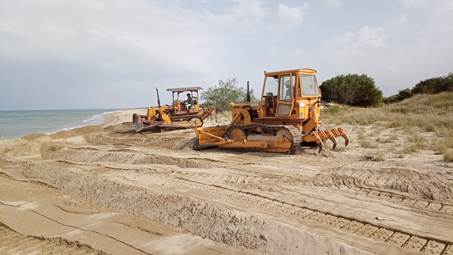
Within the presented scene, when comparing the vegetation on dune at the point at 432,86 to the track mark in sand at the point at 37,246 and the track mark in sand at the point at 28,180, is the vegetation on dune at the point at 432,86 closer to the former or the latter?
the track mark in sand at the point at 28,180

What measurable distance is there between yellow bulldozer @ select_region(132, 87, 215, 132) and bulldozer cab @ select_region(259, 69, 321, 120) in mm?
8875

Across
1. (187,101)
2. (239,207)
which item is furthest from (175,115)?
(239,207)

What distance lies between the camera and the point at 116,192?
8266mm

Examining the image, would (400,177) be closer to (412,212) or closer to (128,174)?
(412,212)

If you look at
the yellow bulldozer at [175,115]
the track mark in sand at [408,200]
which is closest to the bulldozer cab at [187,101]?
the yellow bulldozer at [175,115]

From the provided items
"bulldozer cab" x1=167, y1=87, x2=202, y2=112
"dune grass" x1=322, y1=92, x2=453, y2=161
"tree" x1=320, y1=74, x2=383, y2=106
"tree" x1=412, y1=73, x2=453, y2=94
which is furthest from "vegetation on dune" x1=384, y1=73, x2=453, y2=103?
"bulldozer cab" x1=167, y1=87, x2=202, y2=112

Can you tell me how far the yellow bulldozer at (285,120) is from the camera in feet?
38.0

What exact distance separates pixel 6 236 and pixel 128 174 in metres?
3.63

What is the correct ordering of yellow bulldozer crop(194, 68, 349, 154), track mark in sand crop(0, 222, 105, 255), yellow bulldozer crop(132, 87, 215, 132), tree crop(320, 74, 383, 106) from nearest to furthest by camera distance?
track mark in sand crop(0, 222, 105, 255), yellow bulldozer crop(194, 68, 349, 154), yellow bulldozer crop(132, 87, 215, 132), tree crop(320, 74, 383, 106)

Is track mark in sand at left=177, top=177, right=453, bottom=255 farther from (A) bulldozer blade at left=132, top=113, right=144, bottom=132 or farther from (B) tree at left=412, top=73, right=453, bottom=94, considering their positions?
(B) tree at left=412, top=73, right=453, bottom=94

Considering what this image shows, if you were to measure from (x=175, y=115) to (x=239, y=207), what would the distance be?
52.5 ft

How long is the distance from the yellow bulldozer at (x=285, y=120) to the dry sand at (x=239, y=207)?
651 millimetres

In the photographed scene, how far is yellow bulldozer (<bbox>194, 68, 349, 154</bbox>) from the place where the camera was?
38.0 feet

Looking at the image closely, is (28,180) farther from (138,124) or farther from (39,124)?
(39,124)
